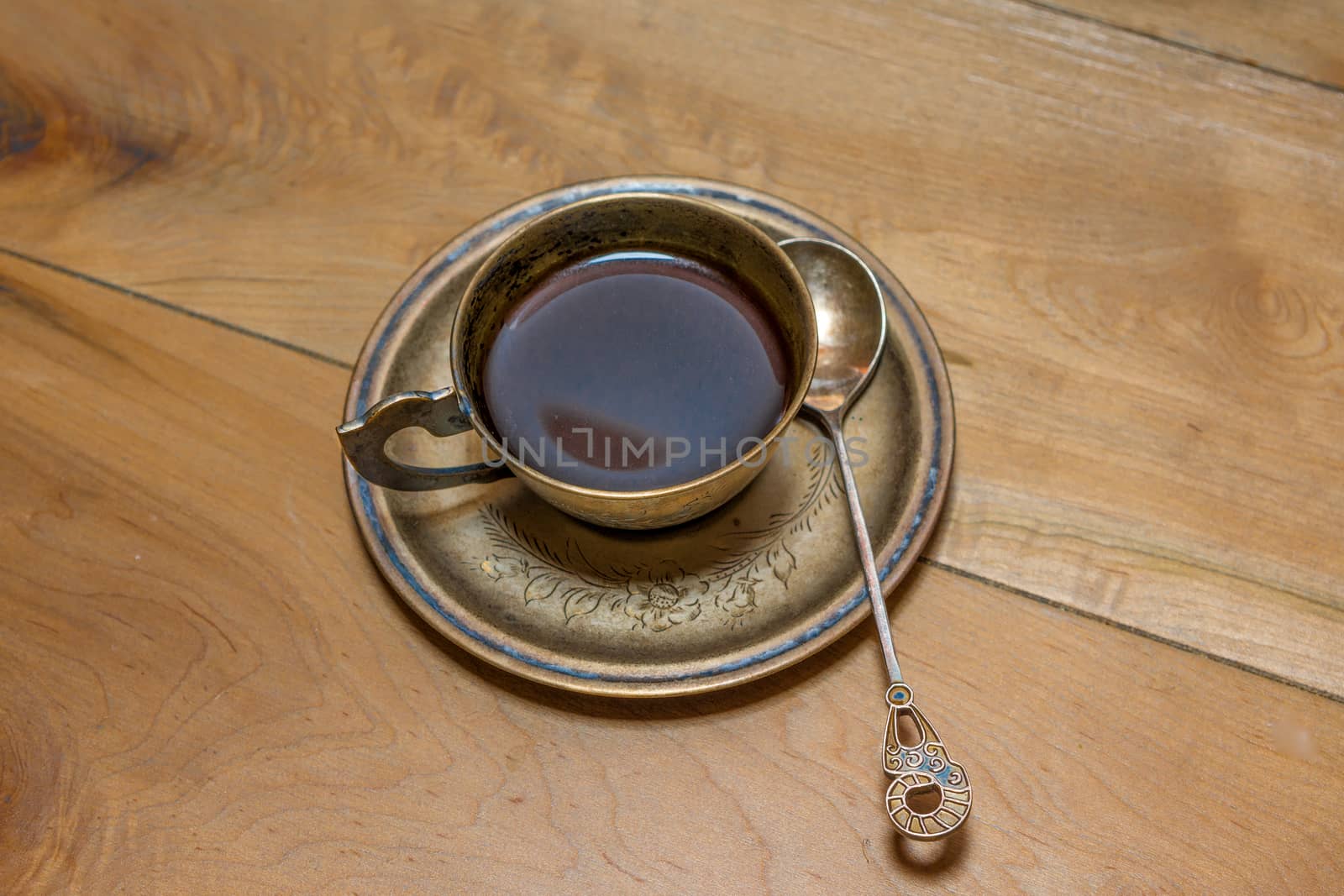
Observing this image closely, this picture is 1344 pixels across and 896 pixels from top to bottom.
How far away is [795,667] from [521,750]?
208mm

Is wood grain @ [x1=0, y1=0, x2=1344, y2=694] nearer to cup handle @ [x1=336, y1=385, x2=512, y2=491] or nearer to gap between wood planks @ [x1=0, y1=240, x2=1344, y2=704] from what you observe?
gap between wood planks @ [x1=0, y1=240, x2=1344, y2=704]

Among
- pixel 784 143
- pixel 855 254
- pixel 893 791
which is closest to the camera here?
pixel 893 791

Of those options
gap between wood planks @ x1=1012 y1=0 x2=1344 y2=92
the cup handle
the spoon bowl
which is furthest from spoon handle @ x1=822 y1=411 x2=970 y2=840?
gap between wood planks @ x1=1012 y1=0 x2=1344 y2=92

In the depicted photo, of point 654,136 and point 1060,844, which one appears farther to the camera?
point 654,136

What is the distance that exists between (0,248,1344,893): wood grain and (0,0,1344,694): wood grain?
0.23 feet

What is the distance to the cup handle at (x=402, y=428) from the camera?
2.09 ft

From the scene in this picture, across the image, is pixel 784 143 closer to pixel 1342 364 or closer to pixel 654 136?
pixel 654 136

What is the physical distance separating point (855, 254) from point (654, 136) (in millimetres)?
251

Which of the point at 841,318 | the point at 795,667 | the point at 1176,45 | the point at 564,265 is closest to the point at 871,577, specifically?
the point at 795,667

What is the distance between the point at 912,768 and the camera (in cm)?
69

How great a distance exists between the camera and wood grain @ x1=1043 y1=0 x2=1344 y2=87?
3.11 feet

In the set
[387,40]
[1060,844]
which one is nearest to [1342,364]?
[1060,844]

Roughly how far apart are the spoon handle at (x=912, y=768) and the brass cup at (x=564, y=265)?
12cm

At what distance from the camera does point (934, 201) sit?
0.90 meters
